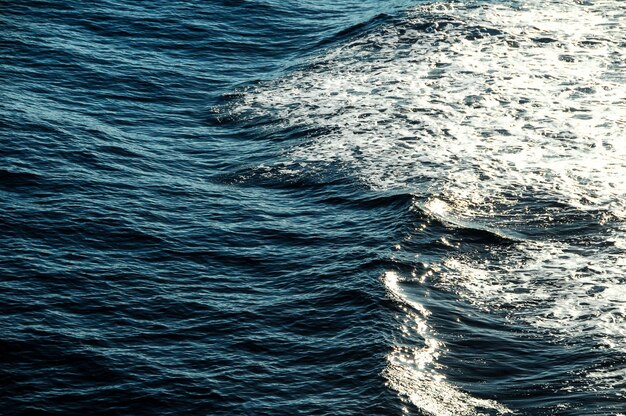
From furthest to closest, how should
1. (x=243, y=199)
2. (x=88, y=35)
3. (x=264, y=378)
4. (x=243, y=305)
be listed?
1. (x=88, y=35)
2. (x=243, y=199)
3. (x=243, y=305)
4. (x=264, y=378)

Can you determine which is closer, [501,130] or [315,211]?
[315,211]

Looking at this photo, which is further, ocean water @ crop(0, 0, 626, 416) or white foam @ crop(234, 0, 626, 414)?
white foam @ crop(234, 0, 626, 414)

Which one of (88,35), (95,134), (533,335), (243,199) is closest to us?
(533,335)

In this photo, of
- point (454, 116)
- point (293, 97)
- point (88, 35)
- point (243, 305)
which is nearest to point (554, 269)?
point (243, 305)

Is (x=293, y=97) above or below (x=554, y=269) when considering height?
above

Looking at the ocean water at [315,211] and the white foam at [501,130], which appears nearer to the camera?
the ocean water at [315,211]

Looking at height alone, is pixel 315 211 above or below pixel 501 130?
below

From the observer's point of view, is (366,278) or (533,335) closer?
(533,335)

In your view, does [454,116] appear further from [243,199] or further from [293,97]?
[243,199]
